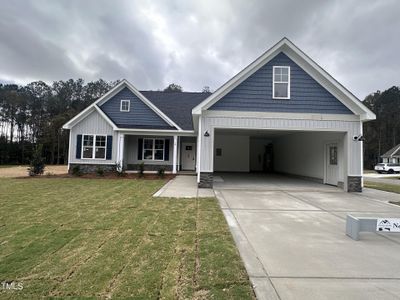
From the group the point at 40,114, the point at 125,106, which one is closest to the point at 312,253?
the point at 125,106

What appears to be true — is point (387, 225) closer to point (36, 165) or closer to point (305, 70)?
point (305, 70)

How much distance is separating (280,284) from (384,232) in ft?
11.8

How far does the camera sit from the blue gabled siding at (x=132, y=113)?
58.2 feet

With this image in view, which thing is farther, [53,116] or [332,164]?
[53,116]

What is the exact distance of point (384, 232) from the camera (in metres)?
5.29

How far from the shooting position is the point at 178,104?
20.8 m

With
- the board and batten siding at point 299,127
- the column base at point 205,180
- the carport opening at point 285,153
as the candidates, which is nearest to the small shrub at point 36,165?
the column base at point 205,180

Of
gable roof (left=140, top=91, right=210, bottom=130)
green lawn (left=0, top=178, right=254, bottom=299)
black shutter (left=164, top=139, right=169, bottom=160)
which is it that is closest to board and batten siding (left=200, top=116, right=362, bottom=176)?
green lawn (left=0, top=178, right=254, bottom=299)

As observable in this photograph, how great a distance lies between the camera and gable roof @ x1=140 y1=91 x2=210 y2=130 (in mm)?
18708

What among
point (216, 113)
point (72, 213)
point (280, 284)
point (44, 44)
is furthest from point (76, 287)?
point (44, 44)

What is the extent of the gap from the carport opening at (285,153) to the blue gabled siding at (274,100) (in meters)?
1.66

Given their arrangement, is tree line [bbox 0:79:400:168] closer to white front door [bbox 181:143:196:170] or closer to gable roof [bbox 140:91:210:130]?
gable roof [bbox 140:91:210:130]

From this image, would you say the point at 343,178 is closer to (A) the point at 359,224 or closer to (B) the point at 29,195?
(A) the point at 359,224

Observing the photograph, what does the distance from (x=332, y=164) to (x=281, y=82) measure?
5053mm
